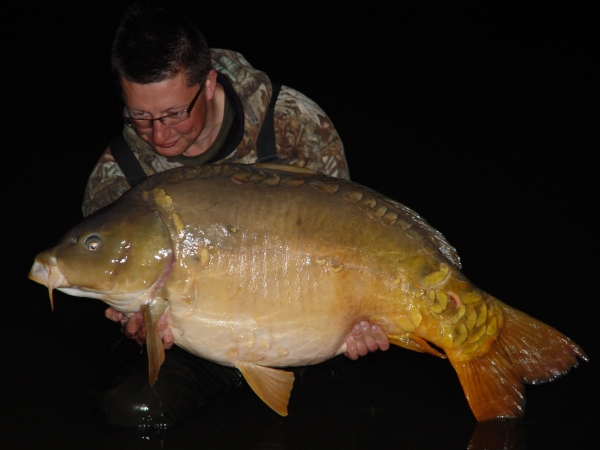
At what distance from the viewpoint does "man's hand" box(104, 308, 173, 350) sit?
2393mm

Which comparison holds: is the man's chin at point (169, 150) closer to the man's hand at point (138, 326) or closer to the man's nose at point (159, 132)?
the man's nose at point (159, 132)

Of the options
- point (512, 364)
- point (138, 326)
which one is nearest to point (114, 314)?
point (138, 326)

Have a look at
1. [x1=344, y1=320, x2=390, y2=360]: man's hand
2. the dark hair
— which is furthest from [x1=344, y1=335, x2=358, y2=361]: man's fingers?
the dark hair

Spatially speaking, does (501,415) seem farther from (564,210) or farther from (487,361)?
(564,210)

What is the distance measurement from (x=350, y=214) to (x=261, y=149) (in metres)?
0.81

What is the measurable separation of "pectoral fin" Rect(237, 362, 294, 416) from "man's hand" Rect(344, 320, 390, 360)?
238 mm

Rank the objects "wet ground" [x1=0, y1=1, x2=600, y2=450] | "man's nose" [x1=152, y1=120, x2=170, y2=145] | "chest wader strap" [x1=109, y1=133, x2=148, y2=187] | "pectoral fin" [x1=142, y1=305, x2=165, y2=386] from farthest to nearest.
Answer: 1. "chest wader strap" [x1=109, y1=133, x2=148, y2=187]
2. "wet ground" [x1=0, y1=1, x2=600, y2=450]
3. "man's nose" [x1=152, y1=120, x2=170, y2=145]
4. "pectoral fin" [x1=142, y1=305, x2=165, y2=386]

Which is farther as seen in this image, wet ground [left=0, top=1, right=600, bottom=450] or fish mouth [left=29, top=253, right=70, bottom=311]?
wet ground [left=0, top=1, right=600, bottom=450]

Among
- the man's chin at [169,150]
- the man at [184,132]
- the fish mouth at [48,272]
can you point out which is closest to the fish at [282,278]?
the fish mouth at [48,272]

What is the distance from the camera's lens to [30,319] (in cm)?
359

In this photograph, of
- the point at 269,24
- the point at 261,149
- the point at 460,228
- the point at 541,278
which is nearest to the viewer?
the point at 261,149

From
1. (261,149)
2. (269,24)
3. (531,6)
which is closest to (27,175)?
(261,149)

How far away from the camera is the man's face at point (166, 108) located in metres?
2.67

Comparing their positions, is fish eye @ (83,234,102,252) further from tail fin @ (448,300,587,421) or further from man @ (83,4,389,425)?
tail fin @ (448,300,587,421)
